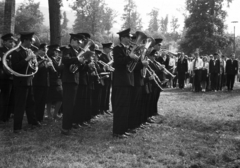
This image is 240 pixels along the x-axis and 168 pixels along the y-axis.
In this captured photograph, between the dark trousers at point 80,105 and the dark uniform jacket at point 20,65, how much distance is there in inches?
53.5

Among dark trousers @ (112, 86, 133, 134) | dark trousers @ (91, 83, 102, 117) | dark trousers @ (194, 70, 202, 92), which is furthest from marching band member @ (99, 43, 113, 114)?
dark trousers @ (194, 70, 202, 92)

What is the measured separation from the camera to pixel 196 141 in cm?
677

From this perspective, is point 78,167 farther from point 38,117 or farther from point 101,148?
point 38,117

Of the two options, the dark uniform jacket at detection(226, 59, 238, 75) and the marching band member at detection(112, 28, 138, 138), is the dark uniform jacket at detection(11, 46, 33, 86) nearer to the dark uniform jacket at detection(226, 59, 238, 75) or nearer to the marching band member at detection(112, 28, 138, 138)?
the marching band member at detection(112, 28, 138, 138)

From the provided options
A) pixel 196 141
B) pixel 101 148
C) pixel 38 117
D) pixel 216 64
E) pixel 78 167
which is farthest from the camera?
pixel 216 64

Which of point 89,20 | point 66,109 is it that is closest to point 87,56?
point 66,109

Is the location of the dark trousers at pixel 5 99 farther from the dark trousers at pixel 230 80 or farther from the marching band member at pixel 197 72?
the dark trousers at pixel 230 80

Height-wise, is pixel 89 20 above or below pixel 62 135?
above

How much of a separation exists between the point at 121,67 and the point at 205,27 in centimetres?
3844

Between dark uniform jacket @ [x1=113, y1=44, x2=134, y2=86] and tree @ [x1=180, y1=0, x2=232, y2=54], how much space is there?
122 feet

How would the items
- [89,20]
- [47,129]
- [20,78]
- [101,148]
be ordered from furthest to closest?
[89,20], [47,129], [20,78], [101,148]

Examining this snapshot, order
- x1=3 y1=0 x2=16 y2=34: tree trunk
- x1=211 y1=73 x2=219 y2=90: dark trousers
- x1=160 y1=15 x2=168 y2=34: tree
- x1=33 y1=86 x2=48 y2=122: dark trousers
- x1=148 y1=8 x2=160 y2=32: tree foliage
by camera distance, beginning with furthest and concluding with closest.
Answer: x1=160 y1=15 x2=168 y2=34: tree
x1=148 y1=8 x2=160 y2=32: tree foliage
x1=211 y1=73 x2=219 y2=90: dark trousers
x1=3 y1=0 x2=16 y2=34: tree trunk
x1=33 y1=86 x2=48 y2=122: dark trousers

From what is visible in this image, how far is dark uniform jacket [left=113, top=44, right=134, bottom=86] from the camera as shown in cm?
671

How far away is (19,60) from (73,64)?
1320 millimetres
